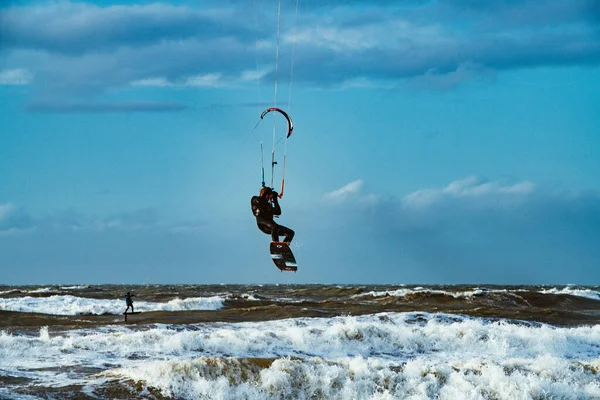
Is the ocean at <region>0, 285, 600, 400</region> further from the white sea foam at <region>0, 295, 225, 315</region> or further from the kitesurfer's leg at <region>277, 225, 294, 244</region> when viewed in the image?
the kitesurfer's leg at <region>277, 225, 294, 244</region>

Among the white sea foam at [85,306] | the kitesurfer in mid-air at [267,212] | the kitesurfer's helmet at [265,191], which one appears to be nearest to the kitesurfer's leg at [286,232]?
the kitesurfer in mid-air at [267,212]

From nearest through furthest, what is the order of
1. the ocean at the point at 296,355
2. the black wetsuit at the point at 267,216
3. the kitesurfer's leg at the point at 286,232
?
the ocean at the point at 296,355
the black wetsuit at the point at 267,216
the kitesurfer's leg at the point at 286,232

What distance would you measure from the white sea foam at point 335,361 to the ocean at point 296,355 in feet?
0.11

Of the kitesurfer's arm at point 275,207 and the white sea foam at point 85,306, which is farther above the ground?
the kitesurfer's arm at point 275,207

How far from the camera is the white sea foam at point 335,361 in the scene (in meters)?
17.1

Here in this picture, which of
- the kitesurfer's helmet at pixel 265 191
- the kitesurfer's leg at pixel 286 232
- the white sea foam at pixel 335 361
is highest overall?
the kitesurfer's helmet at pixel 265 191

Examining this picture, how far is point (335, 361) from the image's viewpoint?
18859 millimetres

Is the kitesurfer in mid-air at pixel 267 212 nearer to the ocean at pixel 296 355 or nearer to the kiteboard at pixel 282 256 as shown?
the kiteboard at pixel 282 256

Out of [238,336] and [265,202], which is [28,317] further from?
[265,202]

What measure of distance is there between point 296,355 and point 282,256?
6.57m

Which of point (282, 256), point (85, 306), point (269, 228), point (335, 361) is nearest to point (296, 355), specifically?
point (335, 361)

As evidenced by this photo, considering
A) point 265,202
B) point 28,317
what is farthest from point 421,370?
point 28,317

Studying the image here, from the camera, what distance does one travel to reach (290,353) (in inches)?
928

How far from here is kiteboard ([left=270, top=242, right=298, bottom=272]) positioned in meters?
17.6
